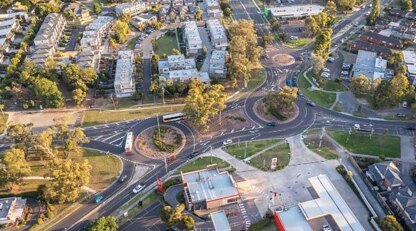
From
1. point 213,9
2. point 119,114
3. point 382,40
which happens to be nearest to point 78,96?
point 119,114

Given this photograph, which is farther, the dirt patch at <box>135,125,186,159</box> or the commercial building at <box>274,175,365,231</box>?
the dirt patch at <box>135,125,186,159</box>

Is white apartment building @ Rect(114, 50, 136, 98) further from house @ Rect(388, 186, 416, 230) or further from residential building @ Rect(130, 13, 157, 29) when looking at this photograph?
house @ Rect(388, 186, 416, 230)

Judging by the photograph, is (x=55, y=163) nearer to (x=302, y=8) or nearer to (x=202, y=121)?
(x=202, y=121)

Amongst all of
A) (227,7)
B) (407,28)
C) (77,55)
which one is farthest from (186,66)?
(407,28)

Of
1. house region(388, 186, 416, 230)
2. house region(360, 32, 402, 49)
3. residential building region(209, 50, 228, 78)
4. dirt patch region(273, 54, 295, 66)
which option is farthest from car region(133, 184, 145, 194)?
house region(360, 32, 402, 49)

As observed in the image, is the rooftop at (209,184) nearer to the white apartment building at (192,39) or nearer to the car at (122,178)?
the car at (122,178)
